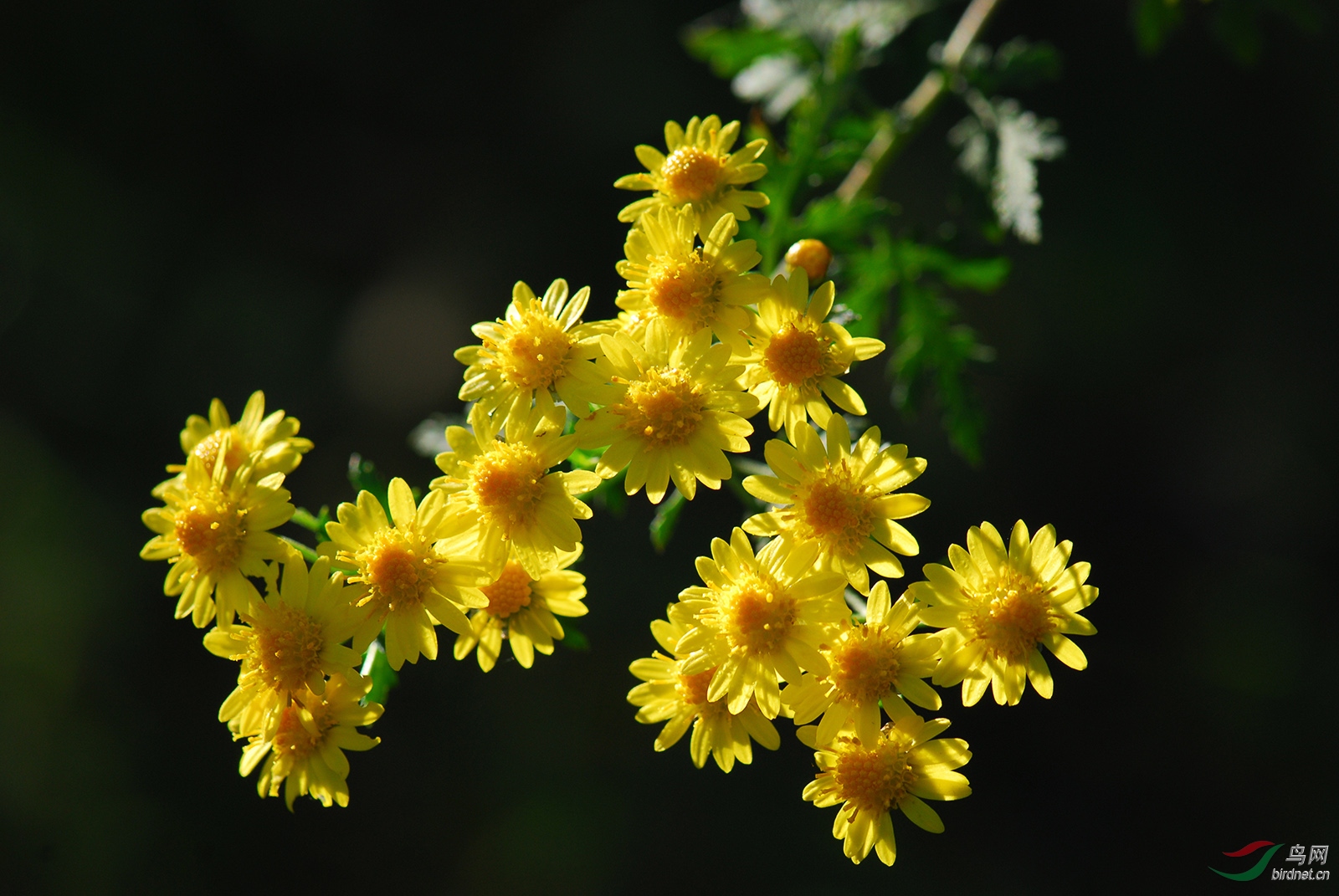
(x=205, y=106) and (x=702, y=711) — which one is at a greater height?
(x=205, y=106)

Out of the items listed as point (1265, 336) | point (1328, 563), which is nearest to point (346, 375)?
point (1265, 336)

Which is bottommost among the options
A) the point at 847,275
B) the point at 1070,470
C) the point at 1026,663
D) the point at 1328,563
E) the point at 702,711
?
the point at 702,711

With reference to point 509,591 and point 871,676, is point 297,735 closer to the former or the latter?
point 509,591

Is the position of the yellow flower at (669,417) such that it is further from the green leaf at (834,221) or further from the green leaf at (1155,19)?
the green leaf at (1155,19)

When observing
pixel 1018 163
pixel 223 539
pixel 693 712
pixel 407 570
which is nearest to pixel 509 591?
pixel 407 570

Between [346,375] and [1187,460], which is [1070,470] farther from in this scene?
[346,375]

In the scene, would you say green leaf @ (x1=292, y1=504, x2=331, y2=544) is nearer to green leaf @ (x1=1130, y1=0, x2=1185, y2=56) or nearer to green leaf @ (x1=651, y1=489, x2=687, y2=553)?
green leaf @ (x1=651, y1=489, x2=687, y2=553)

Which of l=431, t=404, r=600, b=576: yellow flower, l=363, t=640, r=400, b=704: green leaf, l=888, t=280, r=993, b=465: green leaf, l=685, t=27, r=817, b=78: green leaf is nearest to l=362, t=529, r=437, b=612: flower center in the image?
l=431, t=404, r=600, b=576: yellow flower
